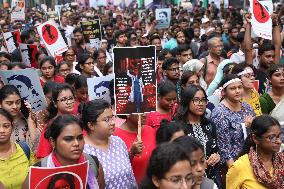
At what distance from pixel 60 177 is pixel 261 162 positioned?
147 cm

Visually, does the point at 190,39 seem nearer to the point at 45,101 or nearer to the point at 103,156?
the point at 45,101

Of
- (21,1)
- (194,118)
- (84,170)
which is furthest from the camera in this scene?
(21,1)

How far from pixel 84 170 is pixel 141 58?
1.49 meters

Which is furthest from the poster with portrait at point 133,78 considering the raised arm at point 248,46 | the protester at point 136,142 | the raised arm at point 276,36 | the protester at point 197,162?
the raised arm at point 276,36

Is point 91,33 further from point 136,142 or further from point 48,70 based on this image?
point 136,142

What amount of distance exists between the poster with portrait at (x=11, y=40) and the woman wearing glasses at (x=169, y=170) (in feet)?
26.2

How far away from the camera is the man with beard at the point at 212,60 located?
7.80 m

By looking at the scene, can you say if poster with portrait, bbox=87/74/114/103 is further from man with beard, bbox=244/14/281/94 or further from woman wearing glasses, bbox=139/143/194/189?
woman wearing glasses, bbox=139/143/194/189

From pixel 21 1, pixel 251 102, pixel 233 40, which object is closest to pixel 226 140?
pixel 251 102

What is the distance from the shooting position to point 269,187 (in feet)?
13.2

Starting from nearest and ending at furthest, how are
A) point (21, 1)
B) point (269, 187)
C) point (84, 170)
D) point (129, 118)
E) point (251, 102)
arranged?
point (84, 170)
point (269, 187)
point (129, 118)
point (251, 102)
point (21, 1)

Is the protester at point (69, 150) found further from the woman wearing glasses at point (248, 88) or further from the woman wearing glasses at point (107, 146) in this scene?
the woman wearing glasses at point (248, 88)

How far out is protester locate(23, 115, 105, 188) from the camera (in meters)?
3.70

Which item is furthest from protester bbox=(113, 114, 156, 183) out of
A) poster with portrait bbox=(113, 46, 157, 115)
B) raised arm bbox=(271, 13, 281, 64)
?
raised arm bbox=(271, 13, 281, 64)
